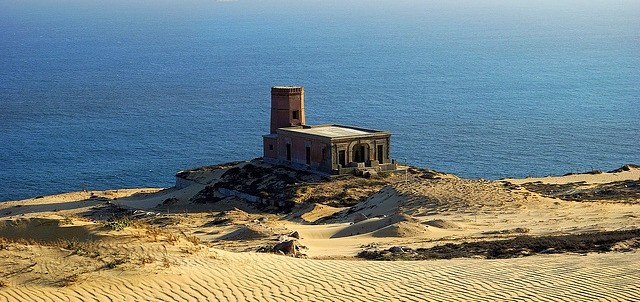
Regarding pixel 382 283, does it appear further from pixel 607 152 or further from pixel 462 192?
pixel 607 152

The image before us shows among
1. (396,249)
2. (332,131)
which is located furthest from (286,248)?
(332,131)

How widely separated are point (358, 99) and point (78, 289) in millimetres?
120052

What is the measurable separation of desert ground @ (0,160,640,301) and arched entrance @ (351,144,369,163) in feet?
16.5

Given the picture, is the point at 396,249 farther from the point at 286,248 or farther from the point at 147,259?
the point at 147,259

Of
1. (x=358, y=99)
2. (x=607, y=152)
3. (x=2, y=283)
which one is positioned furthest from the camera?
(x=358, y=99)

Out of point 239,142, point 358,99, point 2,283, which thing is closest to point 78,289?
point 2,283

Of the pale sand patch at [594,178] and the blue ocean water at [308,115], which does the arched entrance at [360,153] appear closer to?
the pale sand patch at [594,178]

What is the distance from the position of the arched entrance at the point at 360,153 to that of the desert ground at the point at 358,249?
16.5ft

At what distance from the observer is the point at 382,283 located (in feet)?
67.3

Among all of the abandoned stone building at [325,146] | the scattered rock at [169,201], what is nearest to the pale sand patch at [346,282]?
the abandoned stone building at [325,146]

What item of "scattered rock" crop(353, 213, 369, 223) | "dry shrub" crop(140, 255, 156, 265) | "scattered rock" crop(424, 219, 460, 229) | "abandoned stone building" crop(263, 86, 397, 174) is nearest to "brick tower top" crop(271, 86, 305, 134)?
"abandoned stone building" crop(263, 86, 397, 174)

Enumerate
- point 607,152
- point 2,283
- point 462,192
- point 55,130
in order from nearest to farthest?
point 2,283 < point 462,192 < point 607,152 < point 55,130

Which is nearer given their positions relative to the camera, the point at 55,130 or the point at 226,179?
the point at 226,179

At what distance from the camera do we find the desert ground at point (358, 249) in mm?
19547
